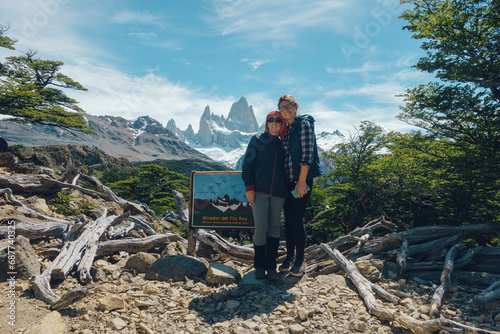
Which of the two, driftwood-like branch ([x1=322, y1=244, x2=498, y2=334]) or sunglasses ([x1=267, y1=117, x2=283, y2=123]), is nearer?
driftwood-like branch ([x1=322, y1=244, x2=498, y2=334])

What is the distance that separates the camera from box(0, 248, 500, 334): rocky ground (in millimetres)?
2604

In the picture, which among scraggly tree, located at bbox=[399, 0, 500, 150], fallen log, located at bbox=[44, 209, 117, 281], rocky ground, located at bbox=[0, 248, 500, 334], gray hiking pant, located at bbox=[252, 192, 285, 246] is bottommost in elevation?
rocky ground, located at bbox=[0, 248, 500, 334]

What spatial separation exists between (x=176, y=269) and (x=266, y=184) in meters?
1.91

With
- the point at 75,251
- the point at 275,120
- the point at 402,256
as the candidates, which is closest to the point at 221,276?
the point at 75,251

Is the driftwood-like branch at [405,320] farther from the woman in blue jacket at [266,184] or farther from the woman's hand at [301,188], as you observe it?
the woman's hand at [301,188]

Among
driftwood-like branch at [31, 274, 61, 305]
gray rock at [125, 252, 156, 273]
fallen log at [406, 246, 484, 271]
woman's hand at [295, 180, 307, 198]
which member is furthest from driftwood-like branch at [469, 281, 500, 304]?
driftwood-like branch at [31, 274, 61, 305]

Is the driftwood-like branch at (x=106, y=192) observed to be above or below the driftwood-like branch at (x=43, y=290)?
above

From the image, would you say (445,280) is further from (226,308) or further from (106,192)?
(106,192)

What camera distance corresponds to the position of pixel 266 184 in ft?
11.4

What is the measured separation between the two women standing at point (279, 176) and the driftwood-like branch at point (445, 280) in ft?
5.19

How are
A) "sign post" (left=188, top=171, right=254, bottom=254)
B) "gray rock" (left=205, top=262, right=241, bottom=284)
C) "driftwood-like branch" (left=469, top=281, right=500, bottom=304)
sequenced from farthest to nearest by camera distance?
"sign post" (left=188, top=171, right=254, bottom=254) < "gray rock" (left=205, top=262, right=241, bottom=284) < "driftwood-like branch" (left=469, top=281, right=500, bottom=304)

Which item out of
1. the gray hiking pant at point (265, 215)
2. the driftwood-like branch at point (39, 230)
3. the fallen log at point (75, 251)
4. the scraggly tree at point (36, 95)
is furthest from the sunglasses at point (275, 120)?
the scraggly tree at point (36, 95)

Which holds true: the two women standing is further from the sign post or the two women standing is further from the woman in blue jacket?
the sign post

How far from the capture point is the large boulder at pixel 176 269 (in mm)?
3836
